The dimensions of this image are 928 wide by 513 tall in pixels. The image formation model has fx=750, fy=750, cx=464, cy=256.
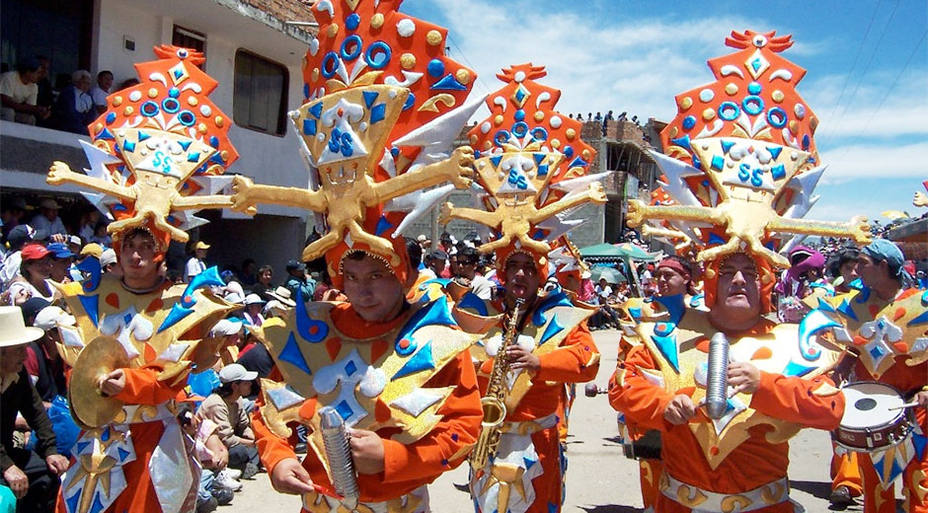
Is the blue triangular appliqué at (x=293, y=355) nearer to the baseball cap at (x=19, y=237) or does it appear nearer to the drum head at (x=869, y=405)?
the drum head at (x=869, y=405)

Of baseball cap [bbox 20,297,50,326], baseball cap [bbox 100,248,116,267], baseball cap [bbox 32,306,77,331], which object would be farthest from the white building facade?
baseball cap [bbox 32,306,77,331]

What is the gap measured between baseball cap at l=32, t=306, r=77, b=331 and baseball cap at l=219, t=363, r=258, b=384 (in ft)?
6.95

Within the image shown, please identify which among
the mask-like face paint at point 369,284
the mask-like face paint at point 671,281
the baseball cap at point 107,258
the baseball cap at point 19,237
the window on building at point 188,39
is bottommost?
the baseball cap at point 107,258

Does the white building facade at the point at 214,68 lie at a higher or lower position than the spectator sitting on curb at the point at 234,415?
higher

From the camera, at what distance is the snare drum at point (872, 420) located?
3.68 meters

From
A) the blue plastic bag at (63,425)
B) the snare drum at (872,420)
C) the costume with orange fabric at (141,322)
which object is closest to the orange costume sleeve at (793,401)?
the snare drum at (872,420)

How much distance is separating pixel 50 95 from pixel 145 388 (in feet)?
26.6

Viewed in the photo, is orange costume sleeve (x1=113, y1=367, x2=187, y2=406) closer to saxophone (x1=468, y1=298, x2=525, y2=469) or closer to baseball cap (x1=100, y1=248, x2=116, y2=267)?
saxophone (x1=468, y1=298, x2=525, y2=469)

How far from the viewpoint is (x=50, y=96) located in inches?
396

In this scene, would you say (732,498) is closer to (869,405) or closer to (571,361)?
(571,361)

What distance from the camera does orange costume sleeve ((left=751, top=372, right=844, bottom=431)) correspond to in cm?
284

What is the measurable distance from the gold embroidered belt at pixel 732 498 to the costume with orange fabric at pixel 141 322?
2.46 metres

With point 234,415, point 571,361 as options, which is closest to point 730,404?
point 571,361

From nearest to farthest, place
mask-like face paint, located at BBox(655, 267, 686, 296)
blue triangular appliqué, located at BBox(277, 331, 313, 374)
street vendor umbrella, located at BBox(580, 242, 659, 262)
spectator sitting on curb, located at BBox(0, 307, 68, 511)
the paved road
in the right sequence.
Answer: blue triangular appliqué, located at BBox(277, 331, 313, 374), spectator sitting on curb, located at BBox(0, 307, 68, 511), mask-like face paint, located at BBox(655, 267, 686, 296), the paved road, street vendor umbrella, located at BBox(580, 242, 659, 262)
